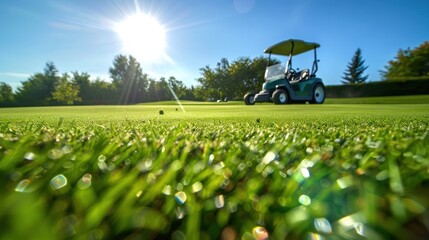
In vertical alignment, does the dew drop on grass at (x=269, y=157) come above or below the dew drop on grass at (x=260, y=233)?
above

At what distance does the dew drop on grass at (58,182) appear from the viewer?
21.5 inches

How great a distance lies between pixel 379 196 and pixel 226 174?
1.04 ft

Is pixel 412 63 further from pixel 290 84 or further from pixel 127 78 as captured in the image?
pixel 127 78

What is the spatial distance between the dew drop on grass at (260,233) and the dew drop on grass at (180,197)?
0.15 m

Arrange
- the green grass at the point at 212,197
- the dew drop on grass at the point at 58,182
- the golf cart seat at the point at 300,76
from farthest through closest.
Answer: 1. the golf cart seat at the point at 300,76
2. the dew drop on grass at the point at 58,182
3. the green grass at the point at 212,197

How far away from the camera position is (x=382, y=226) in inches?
18.2

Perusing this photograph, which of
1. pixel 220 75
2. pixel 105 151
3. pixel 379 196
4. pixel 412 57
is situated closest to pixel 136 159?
pixel 105 151

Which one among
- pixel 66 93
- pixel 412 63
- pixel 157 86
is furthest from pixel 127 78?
pixel 412 63

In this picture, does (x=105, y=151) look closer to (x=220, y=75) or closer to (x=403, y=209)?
(x=403, y=209)

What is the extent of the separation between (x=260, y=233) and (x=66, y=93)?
183ft

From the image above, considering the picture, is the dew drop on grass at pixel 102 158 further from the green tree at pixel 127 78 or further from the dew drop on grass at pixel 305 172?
the green tree at pixel 127 78

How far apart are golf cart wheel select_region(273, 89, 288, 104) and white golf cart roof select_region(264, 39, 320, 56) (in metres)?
3.03

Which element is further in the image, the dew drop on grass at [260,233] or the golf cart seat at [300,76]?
the golf cart seat at [300,76]

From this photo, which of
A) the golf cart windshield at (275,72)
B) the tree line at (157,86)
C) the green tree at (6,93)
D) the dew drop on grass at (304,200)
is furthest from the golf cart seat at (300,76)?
the green tree at (6,93)
